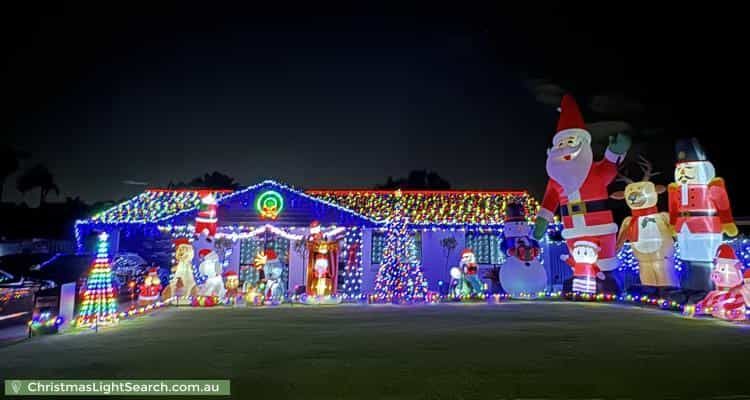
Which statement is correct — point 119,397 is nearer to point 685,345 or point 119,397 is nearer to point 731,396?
point 731,396

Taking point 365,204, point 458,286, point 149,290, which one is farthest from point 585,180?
point 149,290

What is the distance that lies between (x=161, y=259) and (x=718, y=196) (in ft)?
79.8

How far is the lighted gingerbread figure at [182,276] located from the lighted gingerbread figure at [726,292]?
42.0 ft

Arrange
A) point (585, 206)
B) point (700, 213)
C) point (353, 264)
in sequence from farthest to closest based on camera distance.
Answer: point (353, 264) < point (585, 206) < point (700, 213)

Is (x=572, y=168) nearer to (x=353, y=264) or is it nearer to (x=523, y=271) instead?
(x=523, y=271)

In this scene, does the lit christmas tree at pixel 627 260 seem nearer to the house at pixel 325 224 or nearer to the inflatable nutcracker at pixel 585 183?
the inflatable nutcracker at pixel 585 183

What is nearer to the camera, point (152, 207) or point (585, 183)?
point (585, 183)

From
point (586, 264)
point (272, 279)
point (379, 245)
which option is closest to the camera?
point (586, 264)

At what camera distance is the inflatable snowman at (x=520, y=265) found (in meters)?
14.5

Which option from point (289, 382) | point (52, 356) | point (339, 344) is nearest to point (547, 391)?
point (289, 382)

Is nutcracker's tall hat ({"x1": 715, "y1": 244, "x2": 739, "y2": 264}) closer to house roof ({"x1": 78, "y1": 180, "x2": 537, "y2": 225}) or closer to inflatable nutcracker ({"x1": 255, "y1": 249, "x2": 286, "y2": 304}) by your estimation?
house roof ({"x1": 78, "y1": 180, "x2": 537, "y2": 225})

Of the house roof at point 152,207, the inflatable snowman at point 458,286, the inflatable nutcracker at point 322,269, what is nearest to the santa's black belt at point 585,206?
the inflatable snowman at point 458,286

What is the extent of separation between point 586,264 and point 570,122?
13.5 ft

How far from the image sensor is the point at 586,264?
541 inches
